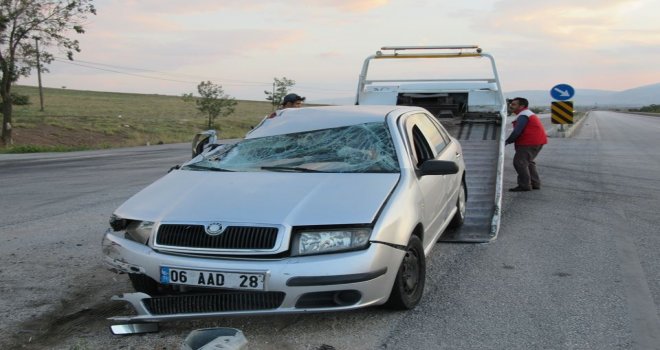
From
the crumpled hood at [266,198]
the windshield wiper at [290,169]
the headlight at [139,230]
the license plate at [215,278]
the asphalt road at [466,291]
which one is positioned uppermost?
the windshield wiper at [290,169]

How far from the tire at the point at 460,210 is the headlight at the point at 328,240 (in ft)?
9.43

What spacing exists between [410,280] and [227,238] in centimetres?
138

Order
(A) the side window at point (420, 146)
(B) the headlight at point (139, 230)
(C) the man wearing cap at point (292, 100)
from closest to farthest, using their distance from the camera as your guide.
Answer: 1. (B) the headlight at point (139, 230)
2. (A) the side window at point (420, 146)
3. (C) the man wearing cap at point (292, 100)

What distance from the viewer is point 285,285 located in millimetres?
3555

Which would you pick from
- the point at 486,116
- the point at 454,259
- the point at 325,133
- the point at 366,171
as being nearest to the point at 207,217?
the point at 366,171

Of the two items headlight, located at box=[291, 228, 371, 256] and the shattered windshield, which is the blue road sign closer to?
the shattered windshield

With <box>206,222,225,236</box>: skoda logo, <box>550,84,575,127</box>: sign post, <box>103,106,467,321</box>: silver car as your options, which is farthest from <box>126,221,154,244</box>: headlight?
<box>550,84,575,127</box>: sign post

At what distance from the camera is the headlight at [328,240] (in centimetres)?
365

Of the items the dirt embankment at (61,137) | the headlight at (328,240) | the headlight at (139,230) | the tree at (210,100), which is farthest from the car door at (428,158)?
the tree at (210,100)

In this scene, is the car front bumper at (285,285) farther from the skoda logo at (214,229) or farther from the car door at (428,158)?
the car door at (428,158)

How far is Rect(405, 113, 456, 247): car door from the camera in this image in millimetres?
4809

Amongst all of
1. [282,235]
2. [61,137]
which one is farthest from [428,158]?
[61,137]

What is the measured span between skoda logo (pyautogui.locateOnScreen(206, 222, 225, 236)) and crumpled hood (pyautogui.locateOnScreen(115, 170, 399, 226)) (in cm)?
6

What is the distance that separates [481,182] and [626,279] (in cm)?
Result: 302
